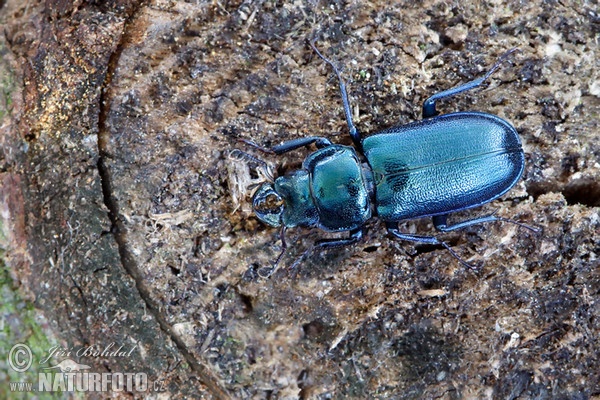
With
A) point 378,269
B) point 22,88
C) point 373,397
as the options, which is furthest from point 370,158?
point 22,88

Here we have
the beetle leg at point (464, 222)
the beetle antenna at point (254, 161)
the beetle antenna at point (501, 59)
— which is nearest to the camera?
the beetle antenna at point (254, 161)

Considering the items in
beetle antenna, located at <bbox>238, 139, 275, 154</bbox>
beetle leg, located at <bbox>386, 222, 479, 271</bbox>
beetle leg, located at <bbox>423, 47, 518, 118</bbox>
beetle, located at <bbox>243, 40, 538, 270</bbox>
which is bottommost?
beetle leg, located at <bbox>386, 222, 479, 271</bbox>

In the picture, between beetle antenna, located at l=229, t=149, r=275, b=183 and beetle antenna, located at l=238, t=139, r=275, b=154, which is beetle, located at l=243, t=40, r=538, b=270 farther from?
beetle antenna, located at l=238, t=139, r=275, b=154

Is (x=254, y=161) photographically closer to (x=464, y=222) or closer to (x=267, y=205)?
(x=267, y=205)

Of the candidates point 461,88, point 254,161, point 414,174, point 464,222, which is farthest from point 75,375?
point 461,88

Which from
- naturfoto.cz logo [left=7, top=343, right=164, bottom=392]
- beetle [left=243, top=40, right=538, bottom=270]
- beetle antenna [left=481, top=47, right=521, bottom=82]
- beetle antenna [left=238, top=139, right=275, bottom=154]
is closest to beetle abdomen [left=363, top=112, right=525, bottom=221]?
beetle [left=243, top=40, right=538, bottom=270]

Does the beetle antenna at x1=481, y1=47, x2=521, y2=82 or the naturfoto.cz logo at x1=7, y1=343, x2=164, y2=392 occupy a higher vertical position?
the beetle antenna at x1=481, y1=47, x2=521, y2=82

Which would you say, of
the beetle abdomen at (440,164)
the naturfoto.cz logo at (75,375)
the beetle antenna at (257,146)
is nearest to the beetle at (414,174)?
the beetle abdomen at (440,164)

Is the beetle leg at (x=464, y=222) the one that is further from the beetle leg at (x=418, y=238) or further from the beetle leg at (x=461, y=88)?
the beetle leg at (x=461, y=88)
